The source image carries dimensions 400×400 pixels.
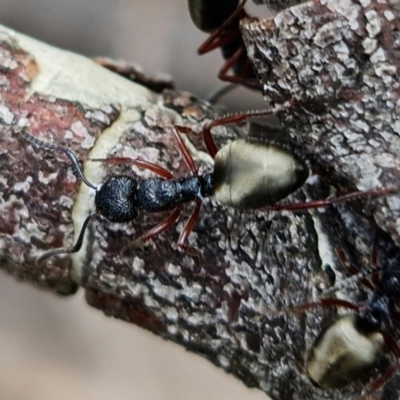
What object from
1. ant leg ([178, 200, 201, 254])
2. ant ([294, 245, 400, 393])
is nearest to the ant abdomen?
ant leg ([178, 200, 201, 254])

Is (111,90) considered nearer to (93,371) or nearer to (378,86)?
(378,86)

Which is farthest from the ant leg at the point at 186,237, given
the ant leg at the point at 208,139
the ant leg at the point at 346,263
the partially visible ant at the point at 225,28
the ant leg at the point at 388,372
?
the partially visible ant at the point at 225,28

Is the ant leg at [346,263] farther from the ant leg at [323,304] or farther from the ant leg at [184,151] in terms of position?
the ant leg at [184,151]

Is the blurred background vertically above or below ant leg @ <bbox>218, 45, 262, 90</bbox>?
below

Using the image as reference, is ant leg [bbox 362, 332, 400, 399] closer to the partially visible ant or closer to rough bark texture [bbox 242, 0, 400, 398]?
rough bark texture [bbox 242, 0, 400, 398]

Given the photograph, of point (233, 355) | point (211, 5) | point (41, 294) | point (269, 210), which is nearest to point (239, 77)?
point (211, 5)
